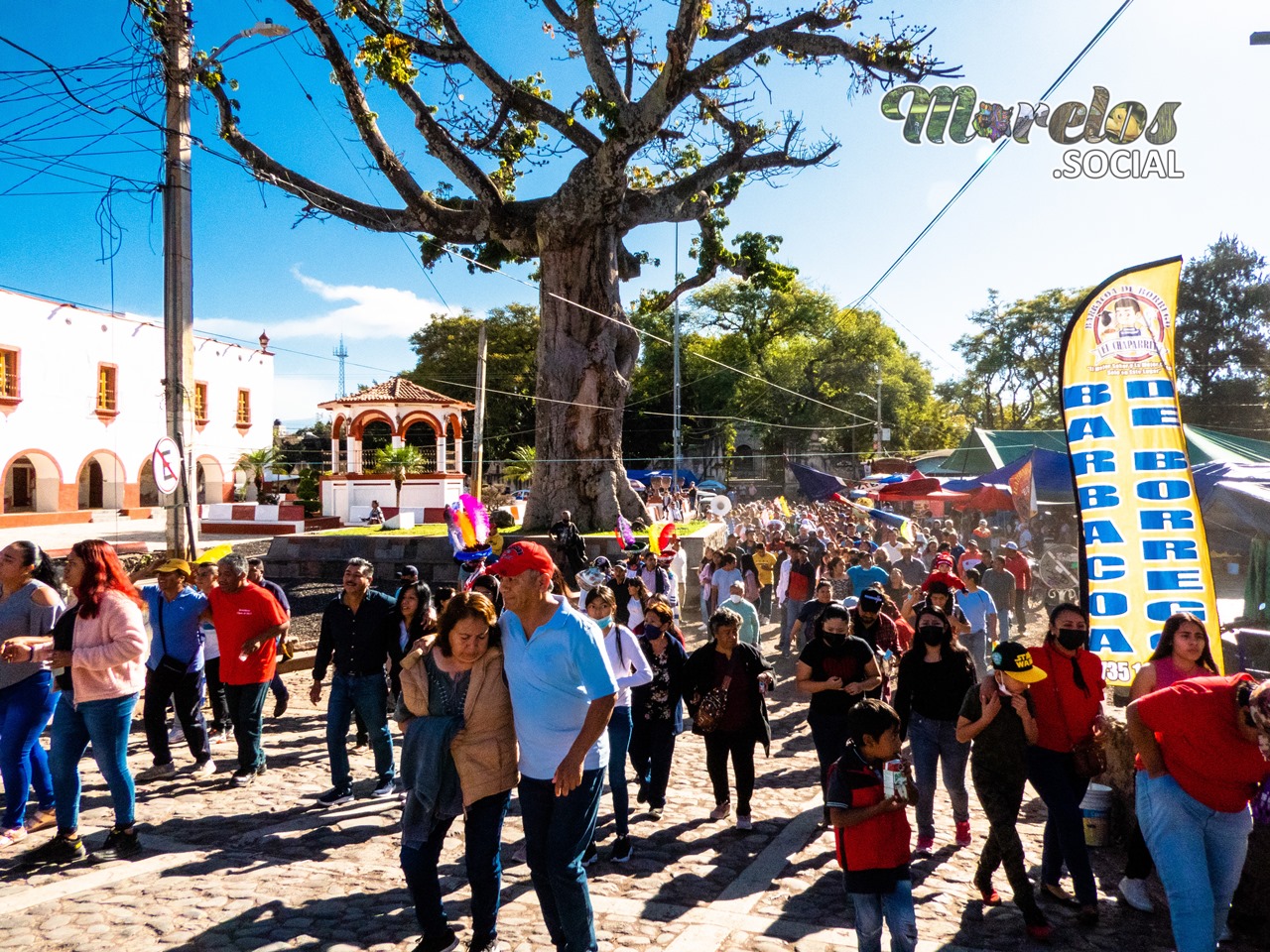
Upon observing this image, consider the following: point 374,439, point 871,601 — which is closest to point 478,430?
point 871,601

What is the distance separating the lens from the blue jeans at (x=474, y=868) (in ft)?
11.3

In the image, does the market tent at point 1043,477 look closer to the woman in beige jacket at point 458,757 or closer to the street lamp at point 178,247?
the street lamp at point 178,247

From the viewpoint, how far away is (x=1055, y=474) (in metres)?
21.0

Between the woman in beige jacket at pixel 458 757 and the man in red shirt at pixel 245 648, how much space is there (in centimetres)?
308

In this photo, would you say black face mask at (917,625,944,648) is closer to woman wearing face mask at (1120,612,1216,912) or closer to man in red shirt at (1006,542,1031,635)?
woman wearing face mask at (1120,612,1216,912)

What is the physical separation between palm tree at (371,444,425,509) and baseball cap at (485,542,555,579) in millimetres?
27322

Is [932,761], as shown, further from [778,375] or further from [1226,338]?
[778,375]

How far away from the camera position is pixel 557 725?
328cm

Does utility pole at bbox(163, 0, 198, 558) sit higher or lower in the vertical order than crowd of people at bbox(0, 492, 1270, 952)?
higher

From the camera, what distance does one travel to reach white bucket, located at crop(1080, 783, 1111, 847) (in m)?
5.08

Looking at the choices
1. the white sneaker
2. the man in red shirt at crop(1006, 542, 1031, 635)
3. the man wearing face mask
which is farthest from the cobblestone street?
the man in red shirt at crop(1006, 542, 1031, 635)

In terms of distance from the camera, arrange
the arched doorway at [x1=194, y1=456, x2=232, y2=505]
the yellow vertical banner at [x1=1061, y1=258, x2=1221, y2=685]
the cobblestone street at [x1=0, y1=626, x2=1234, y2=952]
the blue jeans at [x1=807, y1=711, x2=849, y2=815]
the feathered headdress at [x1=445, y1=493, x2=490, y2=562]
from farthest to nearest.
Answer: the arched doorway at [x1=194, y1=456, x2=232, y2=505] < the feathered headdress at [x1=445, y1=493, x2=490, y2=562] < the yellow vertical banner at [x1=1061, y1=258, x2=1221, y2=685] < the blue jeans at [x1=807, y1=711, x2=849, y2=815] < the cobblestone street at [x1=0, y1=626, x2=1234, y2=952]

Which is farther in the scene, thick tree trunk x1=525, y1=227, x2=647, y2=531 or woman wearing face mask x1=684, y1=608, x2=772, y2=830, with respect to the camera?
thick tree trunk x1=525, y1=227, x2=647, y2=531

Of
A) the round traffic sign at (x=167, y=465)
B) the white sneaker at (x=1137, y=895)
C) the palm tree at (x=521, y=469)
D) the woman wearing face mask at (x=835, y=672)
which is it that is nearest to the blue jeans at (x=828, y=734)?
the woman wearing face mask at (x=835, y=672)
